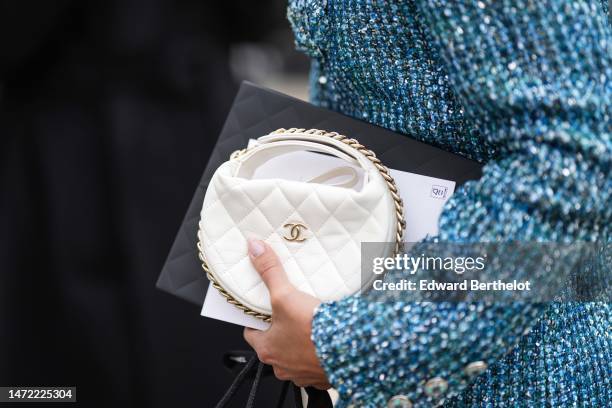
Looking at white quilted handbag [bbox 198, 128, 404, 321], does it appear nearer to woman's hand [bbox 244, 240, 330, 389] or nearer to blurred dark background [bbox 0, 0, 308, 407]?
woman's hand [bbox 244, 240, 330, 389]

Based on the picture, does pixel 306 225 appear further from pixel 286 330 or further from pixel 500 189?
pixel 500 189

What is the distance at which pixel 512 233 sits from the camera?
1.88ft

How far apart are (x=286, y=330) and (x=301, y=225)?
0.13 metres

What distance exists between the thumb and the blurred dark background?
2.42 ft

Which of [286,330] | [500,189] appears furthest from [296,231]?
[500,189]

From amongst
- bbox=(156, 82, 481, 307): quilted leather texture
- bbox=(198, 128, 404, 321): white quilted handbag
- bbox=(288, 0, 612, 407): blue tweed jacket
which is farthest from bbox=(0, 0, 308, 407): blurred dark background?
bbox=(288, 0, 612, 407): blue tweed jacket

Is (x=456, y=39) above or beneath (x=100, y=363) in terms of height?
above

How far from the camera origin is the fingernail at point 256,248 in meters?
0.75

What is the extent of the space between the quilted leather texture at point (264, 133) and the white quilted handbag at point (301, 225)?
0.05 metres

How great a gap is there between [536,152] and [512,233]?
0.08 m

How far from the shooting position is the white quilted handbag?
2.41 feet

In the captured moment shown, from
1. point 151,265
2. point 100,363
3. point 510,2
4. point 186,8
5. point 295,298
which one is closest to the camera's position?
point 510,2

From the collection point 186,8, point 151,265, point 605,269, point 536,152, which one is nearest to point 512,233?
point 536,152

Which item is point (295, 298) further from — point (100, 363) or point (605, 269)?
point (100, 363)
